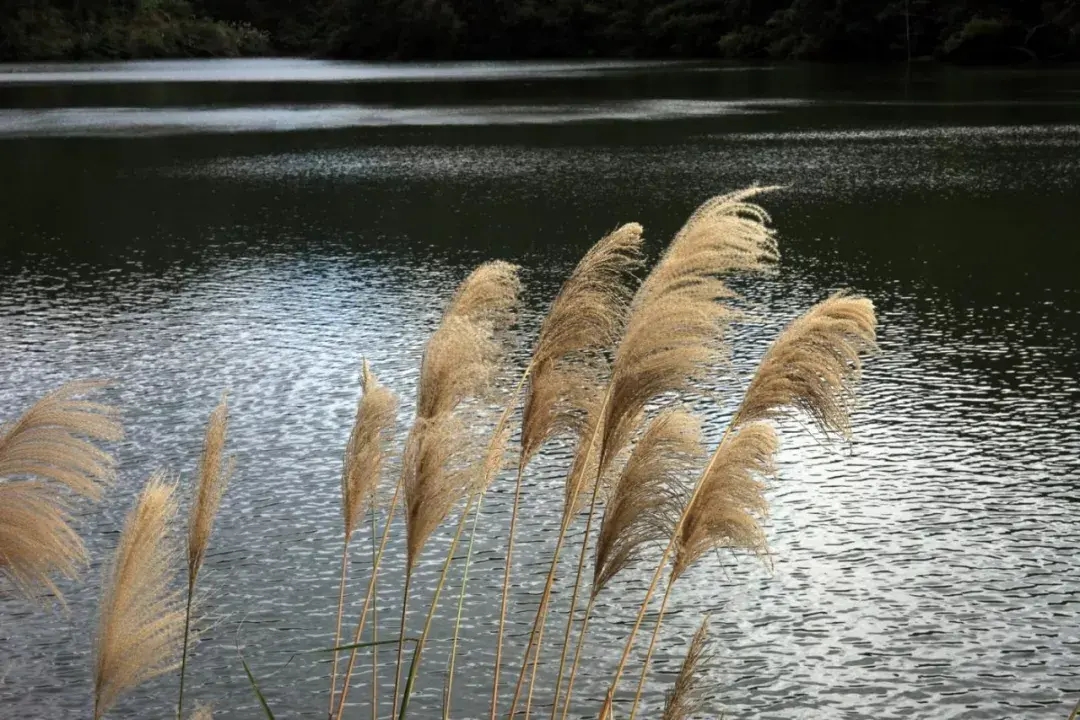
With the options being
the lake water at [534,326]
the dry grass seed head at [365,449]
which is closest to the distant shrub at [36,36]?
the lake water at [534,326]

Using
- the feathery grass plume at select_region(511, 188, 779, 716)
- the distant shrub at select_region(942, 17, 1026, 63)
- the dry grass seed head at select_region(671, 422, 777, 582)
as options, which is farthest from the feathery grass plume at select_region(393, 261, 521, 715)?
the distant shrub at select_region(942, 17, 1026, 63)

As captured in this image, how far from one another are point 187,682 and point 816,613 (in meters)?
2.25

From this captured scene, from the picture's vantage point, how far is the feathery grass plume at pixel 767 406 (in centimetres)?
237

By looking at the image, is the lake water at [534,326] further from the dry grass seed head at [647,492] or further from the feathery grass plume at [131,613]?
the feathery grass plume at [131,613]

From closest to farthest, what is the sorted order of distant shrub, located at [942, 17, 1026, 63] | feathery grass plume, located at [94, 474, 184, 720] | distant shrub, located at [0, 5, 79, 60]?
feathery grass plume, located at [94, 474, 184, 720], distant shrub, located at [942, 17, 1026, 63], distant shrub, located at [0, 5, 79, 60]

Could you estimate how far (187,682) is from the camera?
16.3 feet

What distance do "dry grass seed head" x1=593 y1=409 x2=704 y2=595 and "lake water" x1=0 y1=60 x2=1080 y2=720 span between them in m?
0.66

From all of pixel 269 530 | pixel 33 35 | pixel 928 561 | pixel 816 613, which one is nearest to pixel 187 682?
pixel 269 530

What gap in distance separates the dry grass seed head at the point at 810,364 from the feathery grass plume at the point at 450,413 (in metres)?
0.50

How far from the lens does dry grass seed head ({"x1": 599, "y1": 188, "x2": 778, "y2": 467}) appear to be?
241 cm

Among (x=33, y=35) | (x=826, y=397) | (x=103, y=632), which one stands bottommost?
(x=33, y=35)

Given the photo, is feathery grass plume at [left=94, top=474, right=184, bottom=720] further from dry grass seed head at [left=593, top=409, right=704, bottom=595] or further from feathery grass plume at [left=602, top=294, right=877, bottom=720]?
feathery grass plume at [left=602, top=294, right=877, bottom=720]

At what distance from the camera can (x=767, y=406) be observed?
7.79ft

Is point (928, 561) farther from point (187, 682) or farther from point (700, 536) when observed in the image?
point (700, 536)
